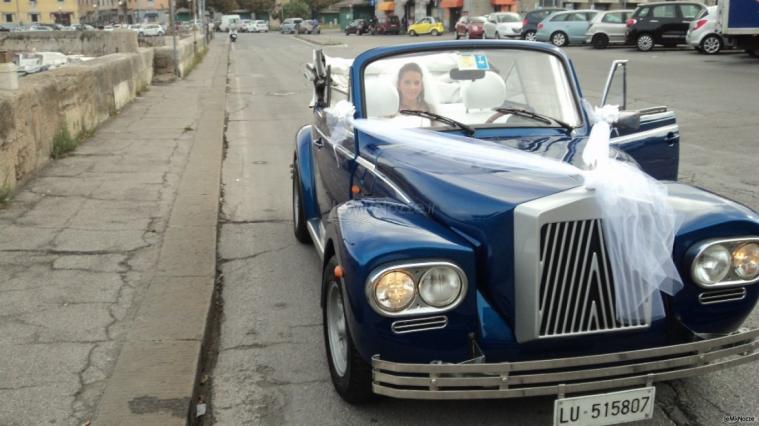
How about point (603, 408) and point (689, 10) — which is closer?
point (603, 408)

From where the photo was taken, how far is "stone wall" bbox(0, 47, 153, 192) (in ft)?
25.1

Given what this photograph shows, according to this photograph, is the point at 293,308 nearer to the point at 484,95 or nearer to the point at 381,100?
the point at 381,100

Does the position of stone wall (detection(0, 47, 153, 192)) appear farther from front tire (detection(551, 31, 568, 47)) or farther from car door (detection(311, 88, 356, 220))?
front tire (detection(551, 31, 568, 47))

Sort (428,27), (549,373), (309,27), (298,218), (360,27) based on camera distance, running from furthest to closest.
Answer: (309,27) < (360,27) < (428,27) < (298,218) < (549,373)

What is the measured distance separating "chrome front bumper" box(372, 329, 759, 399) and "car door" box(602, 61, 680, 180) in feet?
6.56

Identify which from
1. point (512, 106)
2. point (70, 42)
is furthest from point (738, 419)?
point (70, 42)

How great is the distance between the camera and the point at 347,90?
16.7ft

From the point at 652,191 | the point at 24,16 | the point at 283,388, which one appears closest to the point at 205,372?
the point at 283,388

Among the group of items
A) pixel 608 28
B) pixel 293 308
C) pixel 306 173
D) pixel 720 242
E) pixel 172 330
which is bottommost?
pixel 293 308

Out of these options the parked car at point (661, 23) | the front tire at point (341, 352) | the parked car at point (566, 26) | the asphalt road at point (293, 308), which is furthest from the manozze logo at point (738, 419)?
the parked car at point (566, 26)

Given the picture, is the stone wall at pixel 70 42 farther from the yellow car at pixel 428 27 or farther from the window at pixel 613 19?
the yellow car at pixel 428 27

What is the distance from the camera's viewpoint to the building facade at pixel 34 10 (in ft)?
342

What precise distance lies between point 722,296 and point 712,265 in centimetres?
14

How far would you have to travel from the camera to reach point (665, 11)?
96.5ft
